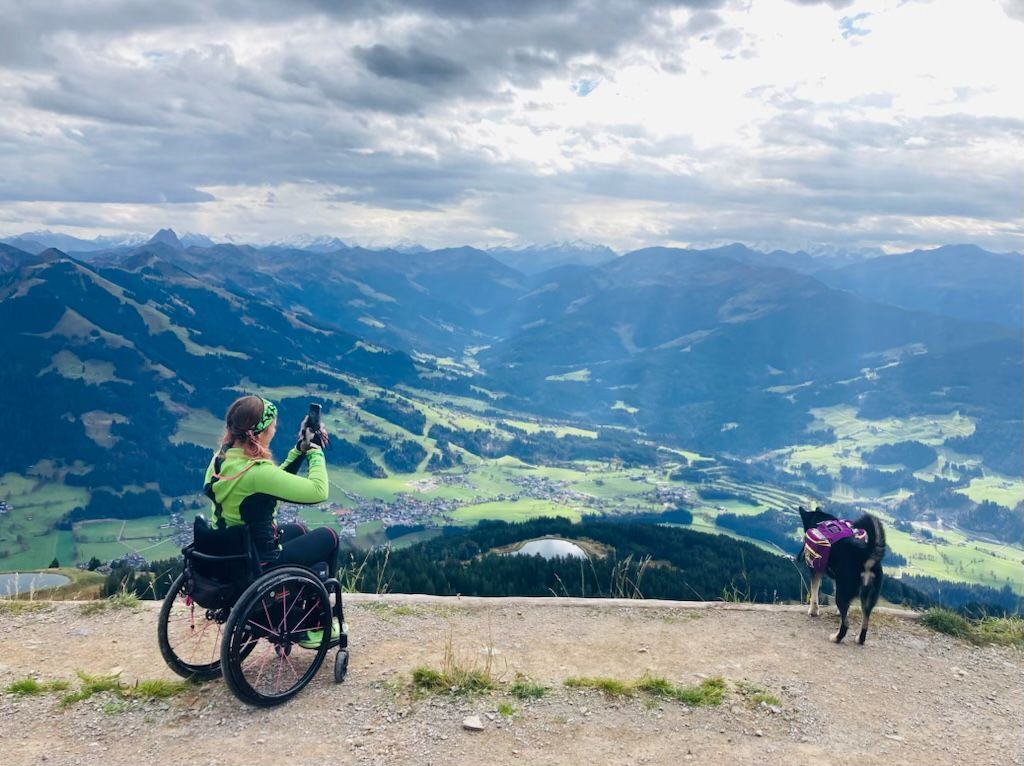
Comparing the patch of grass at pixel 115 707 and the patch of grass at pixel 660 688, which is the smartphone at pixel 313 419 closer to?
the patch of grass at pixel 115 707

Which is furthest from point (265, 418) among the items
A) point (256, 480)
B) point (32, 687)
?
point (32, 687)

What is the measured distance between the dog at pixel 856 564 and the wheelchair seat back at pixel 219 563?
27.9 ft

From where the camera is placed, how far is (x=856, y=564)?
995cm

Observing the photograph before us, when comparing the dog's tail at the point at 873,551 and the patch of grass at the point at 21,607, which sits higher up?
the dog's tail at the point at 873,551

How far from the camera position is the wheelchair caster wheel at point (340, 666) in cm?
811

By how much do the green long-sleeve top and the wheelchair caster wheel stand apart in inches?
67.2

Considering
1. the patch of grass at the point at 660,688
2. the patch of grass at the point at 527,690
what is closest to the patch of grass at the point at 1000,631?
the patch of grass at the point at 660,688

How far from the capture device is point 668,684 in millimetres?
8445

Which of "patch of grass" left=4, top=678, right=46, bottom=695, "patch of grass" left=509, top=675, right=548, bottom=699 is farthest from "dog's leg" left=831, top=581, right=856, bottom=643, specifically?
"patch of grass" left=4, top=678, right=46, bottom=695

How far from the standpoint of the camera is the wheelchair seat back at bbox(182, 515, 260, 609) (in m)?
7.30

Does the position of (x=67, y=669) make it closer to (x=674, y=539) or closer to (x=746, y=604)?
(x=746, y=604)

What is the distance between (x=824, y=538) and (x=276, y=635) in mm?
8293

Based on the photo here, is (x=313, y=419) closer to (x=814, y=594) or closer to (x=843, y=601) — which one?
(x=843, y=601)

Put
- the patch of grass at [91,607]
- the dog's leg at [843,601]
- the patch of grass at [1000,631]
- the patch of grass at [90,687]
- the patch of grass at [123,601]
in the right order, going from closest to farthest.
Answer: the patch of grass at [90,687], the dog's leg at [843,601], the patch of grass at [91,607], the patch of grass at [1000,631], the patch of grass at [123,601]
